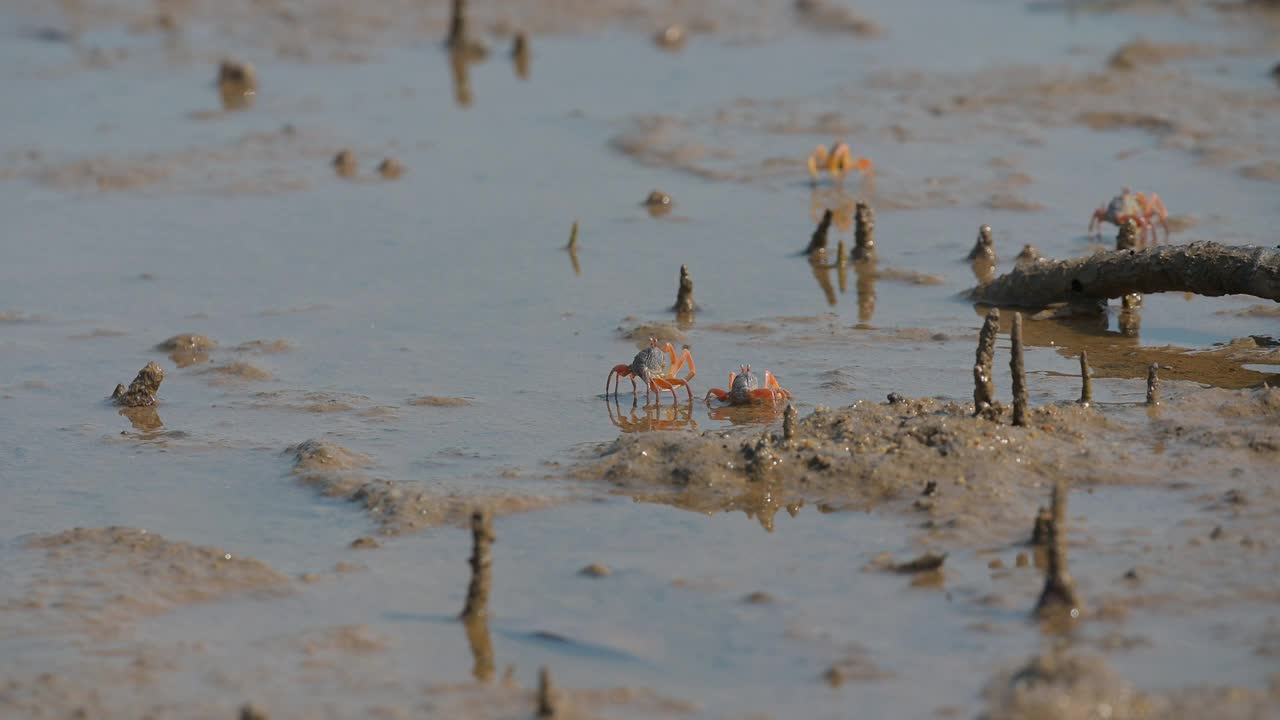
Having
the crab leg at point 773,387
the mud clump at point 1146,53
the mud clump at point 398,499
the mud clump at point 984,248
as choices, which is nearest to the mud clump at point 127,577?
the mud clump at point 398,499

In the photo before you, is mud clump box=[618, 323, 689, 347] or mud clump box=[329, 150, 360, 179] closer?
mud clump box=[618, 323, 689, 347]

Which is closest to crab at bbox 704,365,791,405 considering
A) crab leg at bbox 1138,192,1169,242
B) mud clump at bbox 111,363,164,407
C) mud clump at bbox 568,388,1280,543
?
mud clump at bbox 568,388,1280,543

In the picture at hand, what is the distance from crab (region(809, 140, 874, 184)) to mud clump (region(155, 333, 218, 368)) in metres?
4.94

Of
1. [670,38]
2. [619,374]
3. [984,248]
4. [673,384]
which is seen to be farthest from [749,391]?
[670,38]

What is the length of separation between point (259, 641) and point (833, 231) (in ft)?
21.6

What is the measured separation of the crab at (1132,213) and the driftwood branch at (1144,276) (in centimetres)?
118

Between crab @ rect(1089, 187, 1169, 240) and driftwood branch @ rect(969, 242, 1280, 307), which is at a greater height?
crab @ rect(1089, 187, 1169, 240)

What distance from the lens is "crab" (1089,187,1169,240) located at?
34.2ft

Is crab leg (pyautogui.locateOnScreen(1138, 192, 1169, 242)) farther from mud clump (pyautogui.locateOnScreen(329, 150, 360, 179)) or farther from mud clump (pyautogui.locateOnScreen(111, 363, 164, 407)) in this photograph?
mud clump (pyautogui.locateOnScreen(111, 363, 164, 407))

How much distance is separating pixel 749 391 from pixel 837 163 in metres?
4.70

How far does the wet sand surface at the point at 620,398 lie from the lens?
556 cm

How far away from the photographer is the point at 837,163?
1234 cm

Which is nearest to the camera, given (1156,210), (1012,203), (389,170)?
(1156,210)

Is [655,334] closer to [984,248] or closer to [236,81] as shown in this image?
[984,248]
